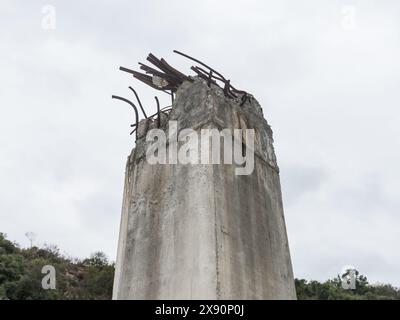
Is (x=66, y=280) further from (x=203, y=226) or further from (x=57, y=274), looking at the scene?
(x=203, y=226)

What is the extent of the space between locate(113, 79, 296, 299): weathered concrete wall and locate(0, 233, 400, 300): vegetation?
761 inches

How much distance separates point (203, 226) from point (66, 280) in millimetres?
25685

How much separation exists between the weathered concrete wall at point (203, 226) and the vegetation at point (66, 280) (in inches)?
761

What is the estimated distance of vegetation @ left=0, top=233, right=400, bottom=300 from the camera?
891 inches

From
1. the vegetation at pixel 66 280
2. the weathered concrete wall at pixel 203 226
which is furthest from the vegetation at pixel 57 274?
the weathered concrete wall at pixel 203 226

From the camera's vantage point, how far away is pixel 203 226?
3.25 m

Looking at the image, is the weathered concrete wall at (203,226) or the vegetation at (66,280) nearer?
the weathered concrete wall at (203,226)

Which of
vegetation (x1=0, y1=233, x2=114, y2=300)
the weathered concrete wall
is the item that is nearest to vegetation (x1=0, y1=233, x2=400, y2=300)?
vegetation (x1=0, y1=233, x2=114, y2=300)

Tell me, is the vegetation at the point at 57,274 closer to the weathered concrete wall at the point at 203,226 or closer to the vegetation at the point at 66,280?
the vegetation at the point at 66,280

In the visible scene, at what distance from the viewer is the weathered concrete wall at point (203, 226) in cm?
318

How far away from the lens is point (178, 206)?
354cm
